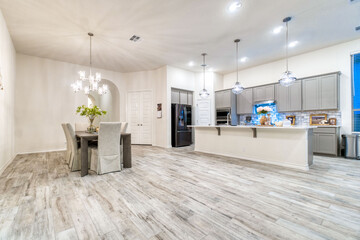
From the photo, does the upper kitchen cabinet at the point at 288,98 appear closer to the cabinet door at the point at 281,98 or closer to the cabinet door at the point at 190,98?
the cabinet door at the point at 281,98

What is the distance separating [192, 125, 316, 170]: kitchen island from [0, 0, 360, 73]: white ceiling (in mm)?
2394

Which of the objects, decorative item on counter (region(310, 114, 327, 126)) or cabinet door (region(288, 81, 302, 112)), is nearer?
decorative item on counter (region(310, 114, 327, 126))

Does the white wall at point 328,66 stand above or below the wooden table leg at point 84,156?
above

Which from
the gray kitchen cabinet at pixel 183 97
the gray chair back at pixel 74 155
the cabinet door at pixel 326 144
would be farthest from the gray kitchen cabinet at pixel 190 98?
the gray chair back at pixel 74 155

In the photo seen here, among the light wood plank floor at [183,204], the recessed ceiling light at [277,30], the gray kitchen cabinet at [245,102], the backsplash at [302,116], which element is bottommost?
Result: the light wood plank floor at [183,204]

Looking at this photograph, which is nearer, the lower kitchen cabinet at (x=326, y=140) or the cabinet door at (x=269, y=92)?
the lower kitchen cabinet at (x=326, y=140)

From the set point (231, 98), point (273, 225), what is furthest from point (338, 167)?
point (231, 98)

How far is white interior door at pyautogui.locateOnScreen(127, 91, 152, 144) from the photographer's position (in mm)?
6908

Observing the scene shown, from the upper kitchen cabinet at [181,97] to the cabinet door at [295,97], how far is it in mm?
3809

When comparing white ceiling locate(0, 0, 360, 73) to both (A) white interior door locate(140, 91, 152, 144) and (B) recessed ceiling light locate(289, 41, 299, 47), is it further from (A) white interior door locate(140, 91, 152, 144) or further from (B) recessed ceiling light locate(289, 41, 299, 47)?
(A) white interior door locate(140, 91, 152, 144)

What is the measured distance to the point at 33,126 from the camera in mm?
5305

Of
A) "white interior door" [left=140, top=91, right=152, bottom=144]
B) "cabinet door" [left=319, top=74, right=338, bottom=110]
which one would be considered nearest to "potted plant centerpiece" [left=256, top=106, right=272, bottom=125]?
"cabinet door" [left=319, top=74, right=338, bottom=110]

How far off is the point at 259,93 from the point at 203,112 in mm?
2433

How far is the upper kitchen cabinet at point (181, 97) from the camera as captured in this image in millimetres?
6766
